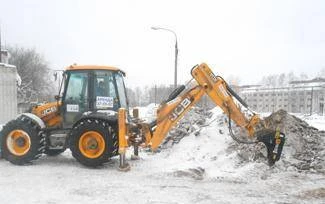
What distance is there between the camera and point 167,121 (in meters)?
10.2

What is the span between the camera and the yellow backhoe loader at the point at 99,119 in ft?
32.3

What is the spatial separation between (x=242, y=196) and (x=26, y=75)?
5325 cm

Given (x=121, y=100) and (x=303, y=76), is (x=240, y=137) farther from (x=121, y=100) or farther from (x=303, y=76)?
(x=303, y=76)

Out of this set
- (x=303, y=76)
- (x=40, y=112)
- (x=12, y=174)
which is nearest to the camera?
(x=12, y=174)

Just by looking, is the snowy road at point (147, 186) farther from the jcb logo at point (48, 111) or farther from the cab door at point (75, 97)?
the jcb logo at point (48, 111)

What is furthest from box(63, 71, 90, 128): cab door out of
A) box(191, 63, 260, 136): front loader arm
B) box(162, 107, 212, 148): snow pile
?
box(162, 107, 212, 148): snow pile

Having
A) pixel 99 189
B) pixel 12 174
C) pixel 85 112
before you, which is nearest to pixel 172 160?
pixel 85 112

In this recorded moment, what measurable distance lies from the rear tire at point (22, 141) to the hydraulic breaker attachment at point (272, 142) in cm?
541

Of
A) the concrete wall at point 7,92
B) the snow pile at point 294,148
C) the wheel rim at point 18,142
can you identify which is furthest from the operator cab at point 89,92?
the concrete wall at point 7,92

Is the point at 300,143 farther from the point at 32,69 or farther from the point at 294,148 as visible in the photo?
the point at 32,69

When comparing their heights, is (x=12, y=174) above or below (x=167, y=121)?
below

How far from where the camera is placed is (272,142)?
913 centimetres

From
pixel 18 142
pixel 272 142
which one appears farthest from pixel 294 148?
pixel 18 142

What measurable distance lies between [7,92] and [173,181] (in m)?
16.7
